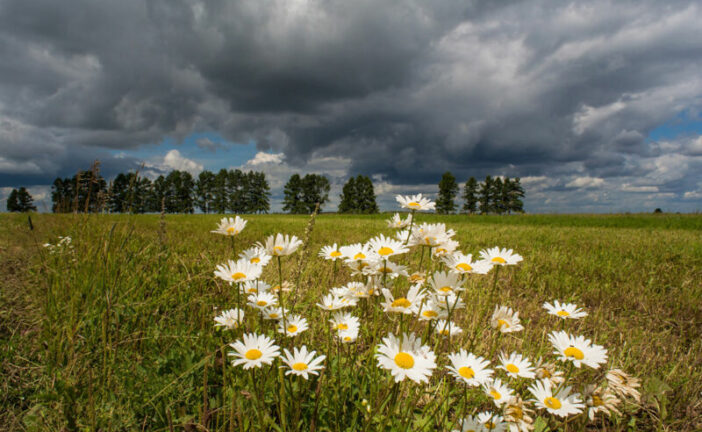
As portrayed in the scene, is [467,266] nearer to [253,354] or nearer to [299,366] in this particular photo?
[299,366]

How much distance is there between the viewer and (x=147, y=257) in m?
3.30

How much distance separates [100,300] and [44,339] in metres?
0.35

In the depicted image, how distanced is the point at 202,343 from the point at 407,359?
1364mm

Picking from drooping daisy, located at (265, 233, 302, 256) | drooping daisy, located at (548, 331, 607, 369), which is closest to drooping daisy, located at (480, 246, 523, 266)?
drooping daisy, located at (548, 331, 607, 369)

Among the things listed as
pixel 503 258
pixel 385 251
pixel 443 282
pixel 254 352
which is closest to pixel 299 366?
pixel 254 352

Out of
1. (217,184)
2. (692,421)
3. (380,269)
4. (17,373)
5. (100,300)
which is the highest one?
(217,184)

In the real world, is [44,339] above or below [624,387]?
below

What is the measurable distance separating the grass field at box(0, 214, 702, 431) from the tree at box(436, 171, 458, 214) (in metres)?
51.3

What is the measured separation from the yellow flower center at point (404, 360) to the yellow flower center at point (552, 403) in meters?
0.53

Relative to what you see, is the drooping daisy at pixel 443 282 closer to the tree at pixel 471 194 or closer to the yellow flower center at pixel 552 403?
the yellow flower center at pixel 552 403

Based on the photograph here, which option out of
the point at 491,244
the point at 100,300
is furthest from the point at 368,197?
the point at 100,300

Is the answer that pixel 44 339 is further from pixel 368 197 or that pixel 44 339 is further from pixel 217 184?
pixel 217 184

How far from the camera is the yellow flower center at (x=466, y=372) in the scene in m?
1.05

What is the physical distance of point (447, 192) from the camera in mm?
54688
